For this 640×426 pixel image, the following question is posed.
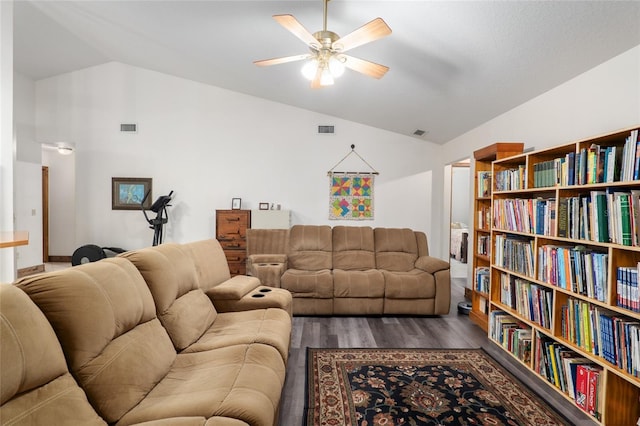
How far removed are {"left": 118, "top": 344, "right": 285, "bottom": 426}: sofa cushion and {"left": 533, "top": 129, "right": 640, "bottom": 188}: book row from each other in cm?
222

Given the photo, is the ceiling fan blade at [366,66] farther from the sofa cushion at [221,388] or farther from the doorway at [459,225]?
the doorway at [459,225]

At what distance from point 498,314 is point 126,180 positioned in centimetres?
604

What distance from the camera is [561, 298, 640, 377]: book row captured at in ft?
5.91

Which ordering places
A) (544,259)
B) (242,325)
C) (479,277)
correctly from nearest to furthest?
1. (242,325)
2. (544,259)
3. (479,277)

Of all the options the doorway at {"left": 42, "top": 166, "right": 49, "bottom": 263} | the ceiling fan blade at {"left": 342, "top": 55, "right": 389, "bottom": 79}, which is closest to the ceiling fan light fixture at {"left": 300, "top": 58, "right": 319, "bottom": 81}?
the ceiling fan blade at {"left": 342, "top": 55, "right": 389, "bottom": 79}

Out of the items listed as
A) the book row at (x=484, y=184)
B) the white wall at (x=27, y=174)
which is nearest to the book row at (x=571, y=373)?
the book row at (x=484, y=184)

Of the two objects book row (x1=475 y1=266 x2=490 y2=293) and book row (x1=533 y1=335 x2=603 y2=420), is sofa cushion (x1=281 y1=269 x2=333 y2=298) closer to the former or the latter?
book row (x1=475 y1=266 x2=490 y2=293)

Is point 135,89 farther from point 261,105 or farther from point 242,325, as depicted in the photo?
point 242,325

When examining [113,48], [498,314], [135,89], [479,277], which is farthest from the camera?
[135,89]

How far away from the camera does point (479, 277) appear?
12.5 feet

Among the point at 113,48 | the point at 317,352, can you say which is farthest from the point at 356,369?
the point at 113,48

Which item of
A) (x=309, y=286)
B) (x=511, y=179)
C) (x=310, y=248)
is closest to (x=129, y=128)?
(x=310, y=248)

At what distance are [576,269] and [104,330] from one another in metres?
2.71

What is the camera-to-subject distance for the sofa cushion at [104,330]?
3.98ft
